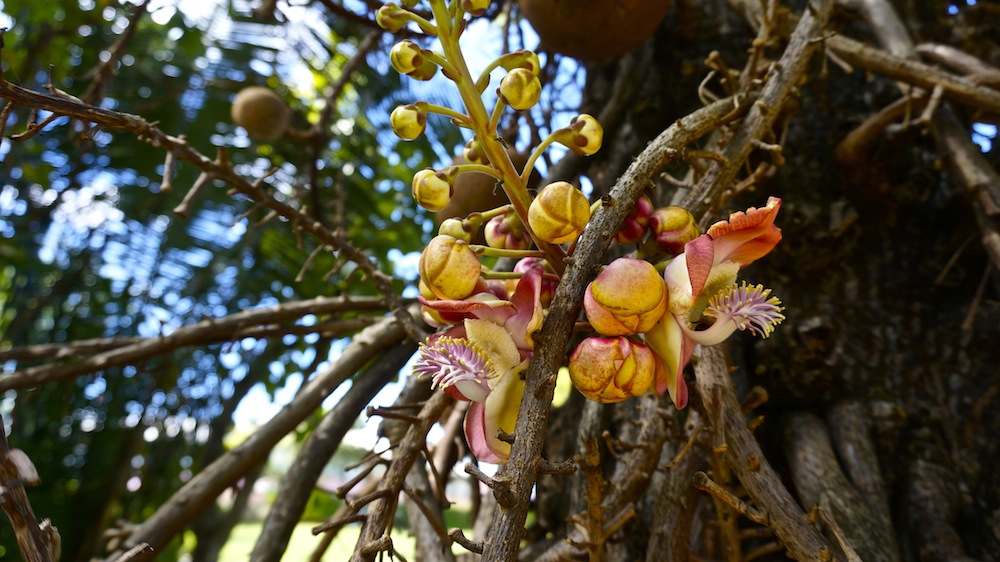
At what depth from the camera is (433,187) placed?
685mm

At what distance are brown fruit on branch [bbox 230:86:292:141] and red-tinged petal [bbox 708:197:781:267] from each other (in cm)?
175

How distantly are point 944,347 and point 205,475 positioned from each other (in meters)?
1.47

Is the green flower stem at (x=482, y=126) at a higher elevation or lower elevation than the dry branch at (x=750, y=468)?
higher

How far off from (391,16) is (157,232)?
2.52 m

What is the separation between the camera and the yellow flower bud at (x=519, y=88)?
691 millimetres

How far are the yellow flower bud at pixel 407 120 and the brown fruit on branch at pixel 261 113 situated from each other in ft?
5.20

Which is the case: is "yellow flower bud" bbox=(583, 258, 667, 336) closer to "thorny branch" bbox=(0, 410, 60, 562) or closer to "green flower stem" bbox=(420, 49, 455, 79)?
"green flower stem" bbox=(420, 49, 455, 79)

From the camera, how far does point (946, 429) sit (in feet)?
4.39

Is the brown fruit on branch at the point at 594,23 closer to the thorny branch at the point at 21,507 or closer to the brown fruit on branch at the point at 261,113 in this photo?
the brown fruit on branch at the point at 261,113

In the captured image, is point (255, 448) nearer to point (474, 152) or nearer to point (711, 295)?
point (474, 152)

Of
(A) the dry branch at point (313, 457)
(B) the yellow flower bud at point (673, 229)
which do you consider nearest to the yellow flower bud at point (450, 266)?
(B) the yellow flower bud at point (673, 229)

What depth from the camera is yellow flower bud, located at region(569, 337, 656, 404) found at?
2.13ft

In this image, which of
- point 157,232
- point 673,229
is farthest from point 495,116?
point 157,232

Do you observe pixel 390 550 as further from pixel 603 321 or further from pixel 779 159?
pixel 779 159
